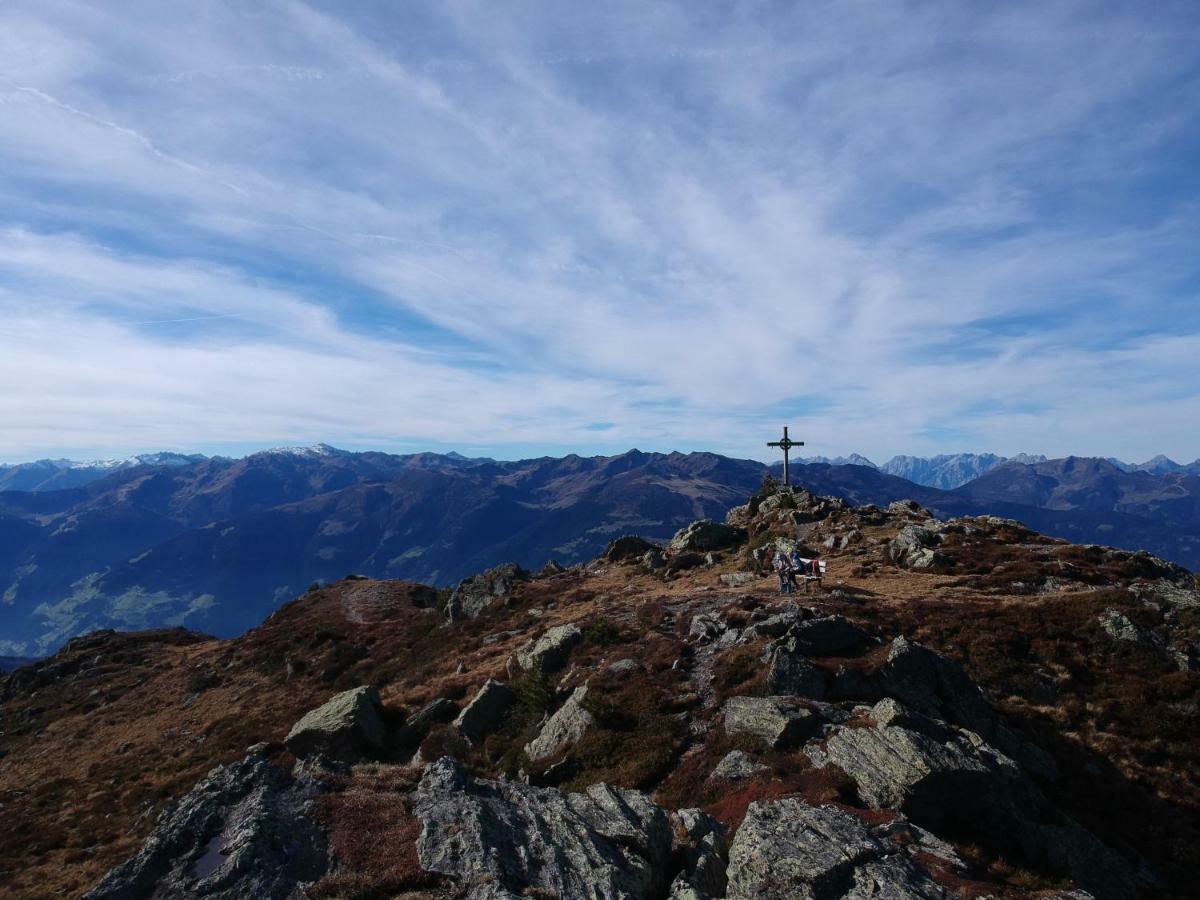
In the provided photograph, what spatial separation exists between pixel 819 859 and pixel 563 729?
15218 mm

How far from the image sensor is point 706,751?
2312cm

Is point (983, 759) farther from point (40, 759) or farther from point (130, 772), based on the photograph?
point (40, 759)

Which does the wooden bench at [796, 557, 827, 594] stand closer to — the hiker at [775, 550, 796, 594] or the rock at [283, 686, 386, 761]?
the hiker at [775, 550, 796, 594]

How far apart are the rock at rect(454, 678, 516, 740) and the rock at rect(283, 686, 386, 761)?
5011 mm

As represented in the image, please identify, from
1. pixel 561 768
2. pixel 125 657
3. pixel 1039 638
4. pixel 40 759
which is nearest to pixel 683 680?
pixel 561 768

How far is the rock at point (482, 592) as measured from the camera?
5844 cm

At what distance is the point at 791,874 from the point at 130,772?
47622 millimetres

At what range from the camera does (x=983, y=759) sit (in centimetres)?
1891

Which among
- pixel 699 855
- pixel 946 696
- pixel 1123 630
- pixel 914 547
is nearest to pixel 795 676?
pixel 946 696

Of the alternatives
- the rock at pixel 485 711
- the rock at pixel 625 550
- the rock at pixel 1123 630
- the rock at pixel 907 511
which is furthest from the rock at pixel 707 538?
the rock at pixel 1123 630

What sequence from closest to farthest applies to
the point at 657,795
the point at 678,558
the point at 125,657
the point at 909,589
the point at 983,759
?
the point at 983,759, the point at 657,795, the point at 909,589, the point at 678,558, the point at 125,657

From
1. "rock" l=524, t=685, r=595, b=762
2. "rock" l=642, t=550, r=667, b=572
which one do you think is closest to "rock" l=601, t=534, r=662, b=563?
"rock" l=642, t=550, r=667, b=572

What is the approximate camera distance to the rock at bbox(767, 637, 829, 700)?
24734 millimetres

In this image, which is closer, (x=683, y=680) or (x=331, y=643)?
(x=683, y=680)
